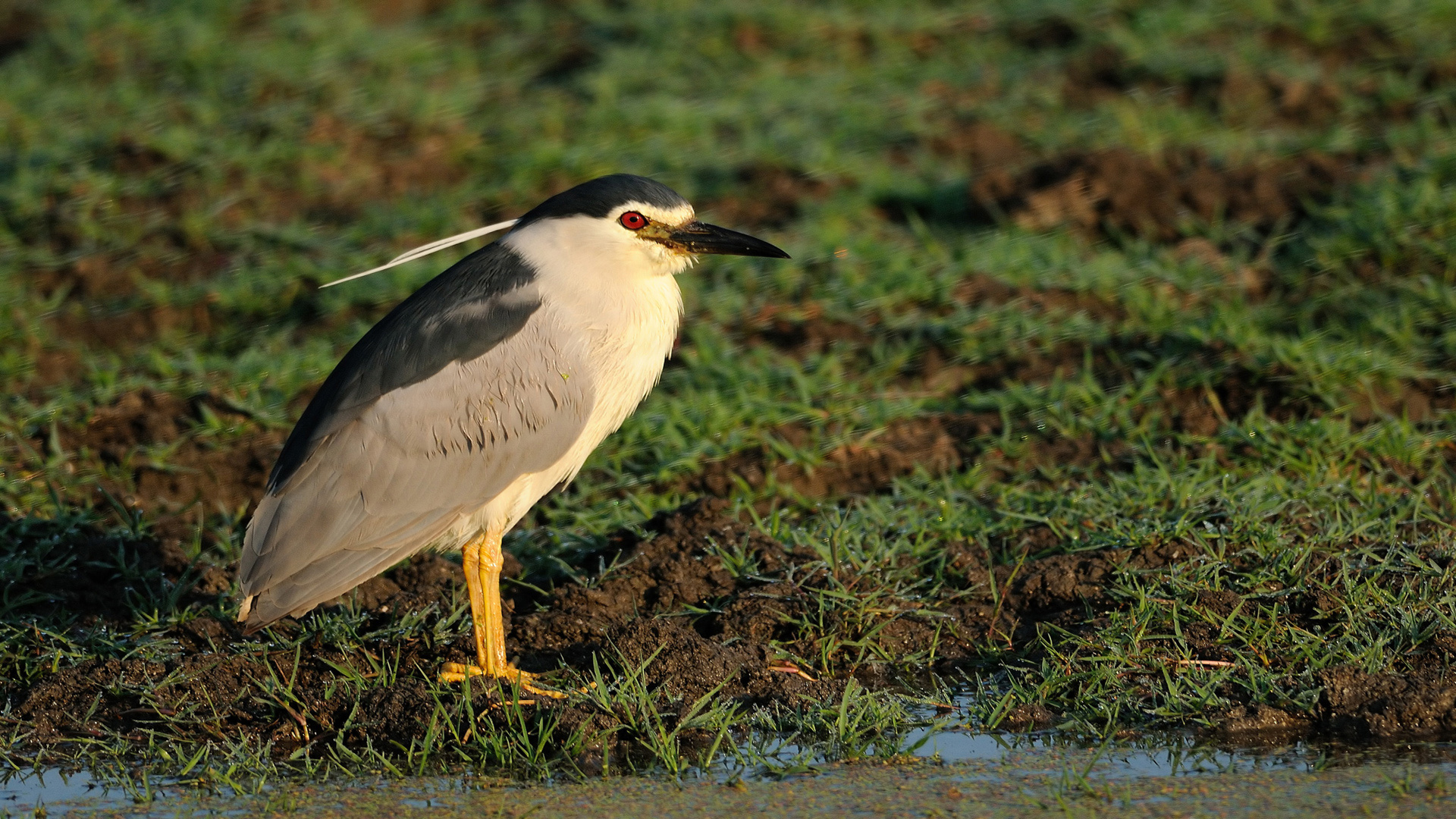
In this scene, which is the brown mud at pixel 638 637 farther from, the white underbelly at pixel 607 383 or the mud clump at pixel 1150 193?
the mud clump at pixel 1150 193

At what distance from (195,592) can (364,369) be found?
910 mm

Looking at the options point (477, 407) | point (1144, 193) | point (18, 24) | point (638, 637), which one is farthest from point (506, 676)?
point (18, 24)

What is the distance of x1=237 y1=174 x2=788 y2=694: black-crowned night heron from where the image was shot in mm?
4098

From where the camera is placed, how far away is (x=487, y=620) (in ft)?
13.3

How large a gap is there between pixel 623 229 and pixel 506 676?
1.29 m

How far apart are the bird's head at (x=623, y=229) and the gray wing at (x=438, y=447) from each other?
26 cm

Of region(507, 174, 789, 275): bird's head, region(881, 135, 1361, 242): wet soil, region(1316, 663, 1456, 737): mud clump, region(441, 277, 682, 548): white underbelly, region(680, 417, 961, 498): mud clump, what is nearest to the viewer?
region(1316, 663, 1456, 737): mud clump

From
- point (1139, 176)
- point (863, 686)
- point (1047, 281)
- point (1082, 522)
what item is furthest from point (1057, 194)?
point (863, 686)

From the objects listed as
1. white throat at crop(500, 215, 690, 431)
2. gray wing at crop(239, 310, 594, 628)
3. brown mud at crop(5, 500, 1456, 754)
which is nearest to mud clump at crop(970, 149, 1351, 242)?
brown mud at crop(5, 500, 1456, 754)

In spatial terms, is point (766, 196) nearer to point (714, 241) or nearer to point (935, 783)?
point (714, 241)

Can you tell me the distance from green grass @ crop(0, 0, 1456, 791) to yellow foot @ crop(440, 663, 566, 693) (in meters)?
0.15

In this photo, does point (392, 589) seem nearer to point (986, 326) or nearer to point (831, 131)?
point (986, 326)

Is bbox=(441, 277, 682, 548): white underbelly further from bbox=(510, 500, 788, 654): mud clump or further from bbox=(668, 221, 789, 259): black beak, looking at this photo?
bbox=(510, 500, 788, 654): mud clump

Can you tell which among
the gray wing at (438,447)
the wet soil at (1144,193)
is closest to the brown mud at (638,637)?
the gray wing at (438,447)
